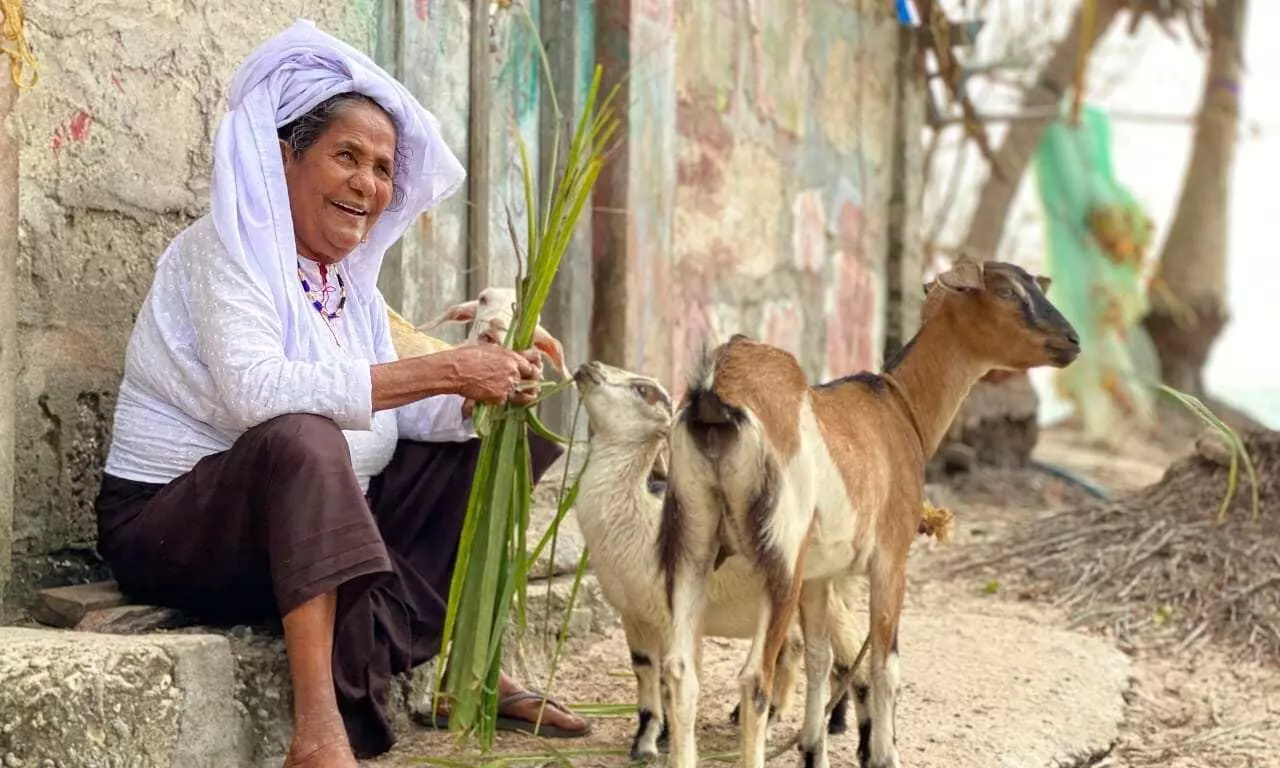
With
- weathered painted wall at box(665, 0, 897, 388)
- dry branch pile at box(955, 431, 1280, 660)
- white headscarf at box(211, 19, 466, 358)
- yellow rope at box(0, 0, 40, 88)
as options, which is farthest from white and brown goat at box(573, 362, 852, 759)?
dry branch pile at box(955, 431, 1280, 660)

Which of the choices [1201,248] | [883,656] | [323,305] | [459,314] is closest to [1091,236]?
[1201,248]

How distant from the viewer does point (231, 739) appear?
3285 millimetres

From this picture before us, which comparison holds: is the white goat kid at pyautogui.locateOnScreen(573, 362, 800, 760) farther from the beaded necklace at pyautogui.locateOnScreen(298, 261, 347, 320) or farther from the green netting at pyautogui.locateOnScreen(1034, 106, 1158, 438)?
the green netting at pyautogui.locateOnScreen(1034, 106, 1158, 438)

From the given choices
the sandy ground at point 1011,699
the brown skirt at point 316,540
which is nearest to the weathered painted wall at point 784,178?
the sandy ground at point 1011,699

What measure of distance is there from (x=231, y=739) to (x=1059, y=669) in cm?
260

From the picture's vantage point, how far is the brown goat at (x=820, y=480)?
3203 millimetres

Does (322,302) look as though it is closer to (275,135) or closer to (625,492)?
(275,135)

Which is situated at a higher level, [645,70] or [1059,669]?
[645,70]

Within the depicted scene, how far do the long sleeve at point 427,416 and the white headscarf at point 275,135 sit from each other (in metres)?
0.36

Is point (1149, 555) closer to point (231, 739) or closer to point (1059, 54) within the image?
point (231, 739)

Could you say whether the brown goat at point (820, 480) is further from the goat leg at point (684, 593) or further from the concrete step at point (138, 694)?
the concrete step at point (138, 694)

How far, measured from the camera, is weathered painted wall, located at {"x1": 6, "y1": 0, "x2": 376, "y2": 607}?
139 inches

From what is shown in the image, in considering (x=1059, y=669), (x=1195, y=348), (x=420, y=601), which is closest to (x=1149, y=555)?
(x=1059, y=669)

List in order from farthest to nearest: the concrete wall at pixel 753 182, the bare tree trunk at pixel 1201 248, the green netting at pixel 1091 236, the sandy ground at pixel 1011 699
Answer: the bare tree trunk at pixel 1201 248, the green netting at pixel 1091 236, the concrete wall at pixel 753 182, the sandy ground at pixel 1011 699
